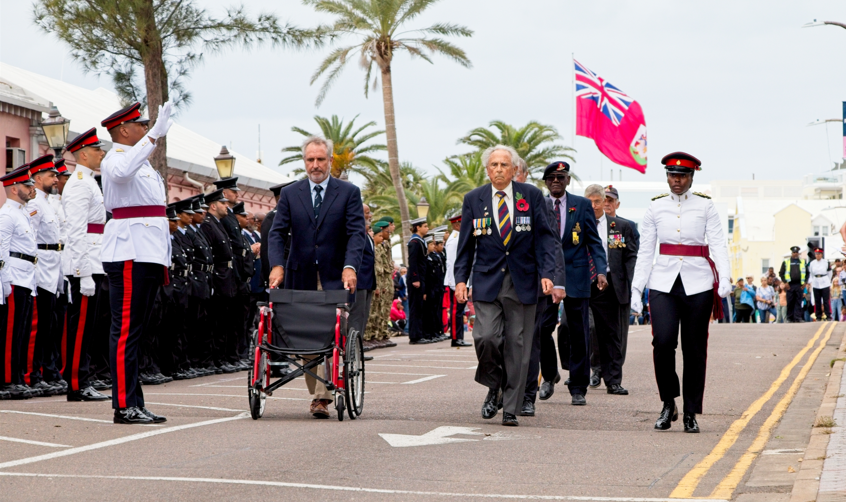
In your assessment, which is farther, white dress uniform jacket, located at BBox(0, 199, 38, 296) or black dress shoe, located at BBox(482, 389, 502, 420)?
white dress uniform jacket, located at BBox(0, 199, 38, 296)

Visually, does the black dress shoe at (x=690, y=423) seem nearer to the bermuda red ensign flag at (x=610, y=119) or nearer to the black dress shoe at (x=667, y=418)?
the black dress shoe at (x=667, y=418)

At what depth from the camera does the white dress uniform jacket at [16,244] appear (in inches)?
470

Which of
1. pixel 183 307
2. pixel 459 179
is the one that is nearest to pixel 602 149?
pixel 459 179

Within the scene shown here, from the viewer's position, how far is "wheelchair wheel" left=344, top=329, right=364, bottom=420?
31.2 feet

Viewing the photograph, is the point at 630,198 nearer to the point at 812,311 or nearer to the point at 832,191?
the point at 832,191

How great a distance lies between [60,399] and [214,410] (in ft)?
6.51

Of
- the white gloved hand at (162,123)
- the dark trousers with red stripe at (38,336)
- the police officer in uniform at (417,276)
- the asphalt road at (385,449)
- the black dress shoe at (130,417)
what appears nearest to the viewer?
the asphalt road at (385,449)

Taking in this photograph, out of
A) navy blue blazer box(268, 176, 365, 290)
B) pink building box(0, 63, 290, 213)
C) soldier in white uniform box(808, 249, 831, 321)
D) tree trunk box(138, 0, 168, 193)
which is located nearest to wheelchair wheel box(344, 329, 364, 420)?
navy blue blazer box(268, 176, 365, 290)

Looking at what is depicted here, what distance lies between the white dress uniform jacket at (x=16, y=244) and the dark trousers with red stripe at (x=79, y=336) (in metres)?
0.72

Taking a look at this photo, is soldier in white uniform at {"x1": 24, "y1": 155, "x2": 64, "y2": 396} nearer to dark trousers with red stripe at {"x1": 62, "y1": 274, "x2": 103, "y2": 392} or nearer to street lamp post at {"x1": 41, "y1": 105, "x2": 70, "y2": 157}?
dark trousers with red stripe at {"x1": 62, "y1": 274, "x2": 103, "y2": 392}

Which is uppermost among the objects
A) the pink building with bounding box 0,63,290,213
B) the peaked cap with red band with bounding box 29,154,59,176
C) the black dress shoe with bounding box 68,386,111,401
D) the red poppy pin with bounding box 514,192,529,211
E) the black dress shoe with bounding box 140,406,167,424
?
the pink building with bounding box 0,63,290,213

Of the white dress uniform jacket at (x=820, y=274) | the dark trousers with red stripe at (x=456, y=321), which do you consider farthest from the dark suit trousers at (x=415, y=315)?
the white dress uniform jacket at (x=820, y=274)

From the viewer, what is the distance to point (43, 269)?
1236 cm

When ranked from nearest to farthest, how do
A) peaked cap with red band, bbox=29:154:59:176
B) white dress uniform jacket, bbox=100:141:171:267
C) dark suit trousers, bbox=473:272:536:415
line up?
white dress uniform jacket, bbox=100:141:171:267 → dark suit trousers, bbox=473:272:536:415 → peaked cap with red band, bbox=29:154:59:176
